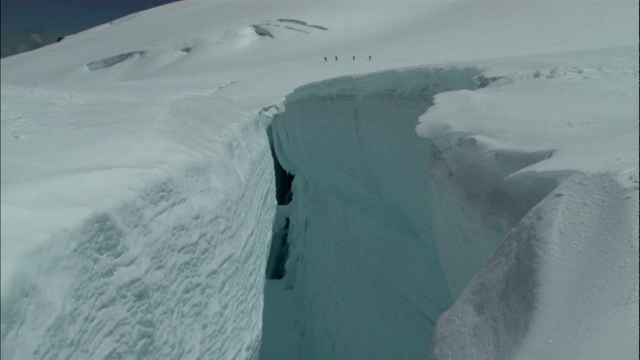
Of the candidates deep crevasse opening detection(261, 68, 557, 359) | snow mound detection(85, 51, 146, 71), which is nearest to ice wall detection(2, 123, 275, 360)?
deep crevasse opening detection(261, 68, 557, 359)

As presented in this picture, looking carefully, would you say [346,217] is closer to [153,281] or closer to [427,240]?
[427,240]

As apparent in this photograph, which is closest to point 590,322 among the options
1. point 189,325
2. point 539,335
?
point 539,335

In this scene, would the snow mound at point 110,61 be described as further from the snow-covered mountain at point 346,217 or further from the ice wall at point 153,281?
the ice wall at point 153,281

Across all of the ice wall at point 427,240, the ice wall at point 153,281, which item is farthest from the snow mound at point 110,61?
the ice wall at point 153,281

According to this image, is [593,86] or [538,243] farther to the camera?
[593,86]

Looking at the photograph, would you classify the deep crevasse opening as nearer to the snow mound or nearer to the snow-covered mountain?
the snow-covered mountain

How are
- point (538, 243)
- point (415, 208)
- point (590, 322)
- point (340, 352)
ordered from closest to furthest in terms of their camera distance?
point (590, 322), point (538, 243), point (415, 208), point (340, 352)

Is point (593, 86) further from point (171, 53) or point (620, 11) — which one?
point (171, 53)
